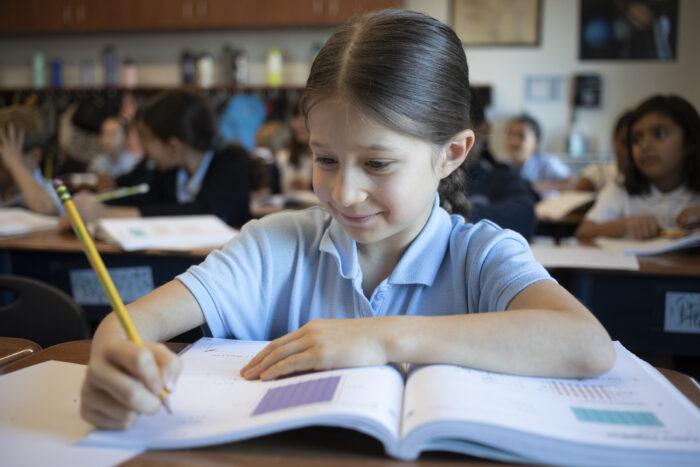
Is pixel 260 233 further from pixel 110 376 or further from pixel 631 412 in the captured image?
pixel 631 412

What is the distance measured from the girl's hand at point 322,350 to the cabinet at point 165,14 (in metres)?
5.09

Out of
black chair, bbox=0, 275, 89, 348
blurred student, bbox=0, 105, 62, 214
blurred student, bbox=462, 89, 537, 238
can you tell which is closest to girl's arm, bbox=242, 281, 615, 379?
black chair, bbox=0, 275, 89, 348

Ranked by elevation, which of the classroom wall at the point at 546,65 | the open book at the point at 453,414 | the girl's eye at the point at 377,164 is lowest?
the open book at the point at 453,414

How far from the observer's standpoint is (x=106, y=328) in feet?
2.49

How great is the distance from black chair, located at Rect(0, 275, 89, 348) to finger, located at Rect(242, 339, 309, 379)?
26.4 inches

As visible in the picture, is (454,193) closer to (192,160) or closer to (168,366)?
(168,366)

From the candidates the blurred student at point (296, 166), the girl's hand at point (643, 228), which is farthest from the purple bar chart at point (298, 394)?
the blurred student at point (296, 166)

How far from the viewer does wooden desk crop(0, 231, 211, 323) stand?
1.87 meters

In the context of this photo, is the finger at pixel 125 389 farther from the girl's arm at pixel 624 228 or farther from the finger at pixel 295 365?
the girl's arm at pixel 624 228

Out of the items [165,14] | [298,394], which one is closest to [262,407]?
[298,394]

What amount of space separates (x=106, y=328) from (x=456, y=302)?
19.4 inches

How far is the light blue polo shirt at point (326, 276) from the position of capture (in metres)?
0.94

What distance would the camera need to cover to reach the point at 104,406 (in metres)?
0.60

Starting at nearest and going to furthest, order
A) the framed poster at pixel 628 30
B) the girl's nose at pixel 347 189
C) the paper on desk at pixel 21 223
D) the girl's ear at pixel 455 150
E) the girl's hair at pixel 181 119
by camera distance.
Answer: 1. the girl's nose at pixel 347 189
2. the girl's ear at pixel 455 150
3. the paper on desk at pixel 21 223
4. the girl's hair at pixel 181 119
5. the framed poster at pixel 628 30
